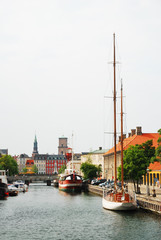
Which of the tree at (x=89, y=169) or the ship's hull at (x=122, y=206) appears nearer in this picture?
the ship's hull at (x=122, y=206)

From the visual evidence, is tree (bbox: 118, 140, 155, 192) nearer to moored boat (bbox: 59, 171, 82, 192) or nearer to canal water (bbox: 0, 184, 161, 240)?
canal water (bbox: 0, 184, 161, 240)

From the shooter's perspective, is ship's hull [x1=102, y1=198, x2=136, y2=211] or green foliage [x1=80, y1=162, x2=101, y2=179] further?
green foliage [x1=80, y1=162, x2=101, y2=179]

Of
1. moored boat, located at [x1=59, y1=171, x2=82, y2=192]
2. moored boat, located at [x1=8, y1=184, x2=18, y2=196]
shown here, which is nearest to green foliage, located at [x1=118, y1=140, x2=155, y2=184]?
moored boat, located at [x1=8, y1=184, x2=18, y2=196]

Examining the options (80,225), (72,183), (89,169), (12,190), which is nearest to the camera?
(80,225)

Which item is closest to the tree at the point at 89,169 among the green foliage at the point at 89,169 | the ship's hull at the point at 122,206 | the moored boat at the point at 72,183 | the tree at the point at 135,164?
the green foliage at the point at 89,169

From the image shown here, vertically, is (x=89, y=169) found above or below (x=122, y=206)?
above

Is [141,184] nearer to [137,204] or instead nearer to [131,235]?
[137,204]

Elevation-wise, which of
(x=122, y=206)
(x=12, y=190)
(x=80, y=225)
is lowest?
(x=80, y=225)

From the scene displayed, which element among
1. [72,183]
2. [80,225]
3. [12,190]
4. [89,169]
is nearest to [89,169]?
[89,169]

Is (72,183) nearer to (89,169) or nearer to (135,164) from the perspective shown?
(89,169)

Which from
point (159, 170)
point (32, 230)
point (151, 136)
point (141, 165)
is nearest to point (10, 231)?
point (32, 230)

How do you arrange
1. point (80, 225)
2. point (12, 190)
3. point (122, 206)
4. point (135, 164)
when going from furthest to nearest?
point (12, 190)
point (135, 164)
point (122, 206)
point (80, 225)

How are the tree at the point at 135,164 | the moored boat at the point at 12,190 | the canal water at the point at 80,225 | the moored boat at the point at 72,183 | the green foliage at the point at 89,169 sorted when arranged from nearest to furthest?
the canal water at the point at 80,225 < the tree at the point at 135,164 < the moored boat at the point at 12,190 < the moored boat at the point at 72,183 < the green foliage at the point at 89,169

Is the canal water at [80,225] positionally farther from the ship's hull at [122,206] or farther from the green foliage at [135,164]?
the green foliage at [135,164]
